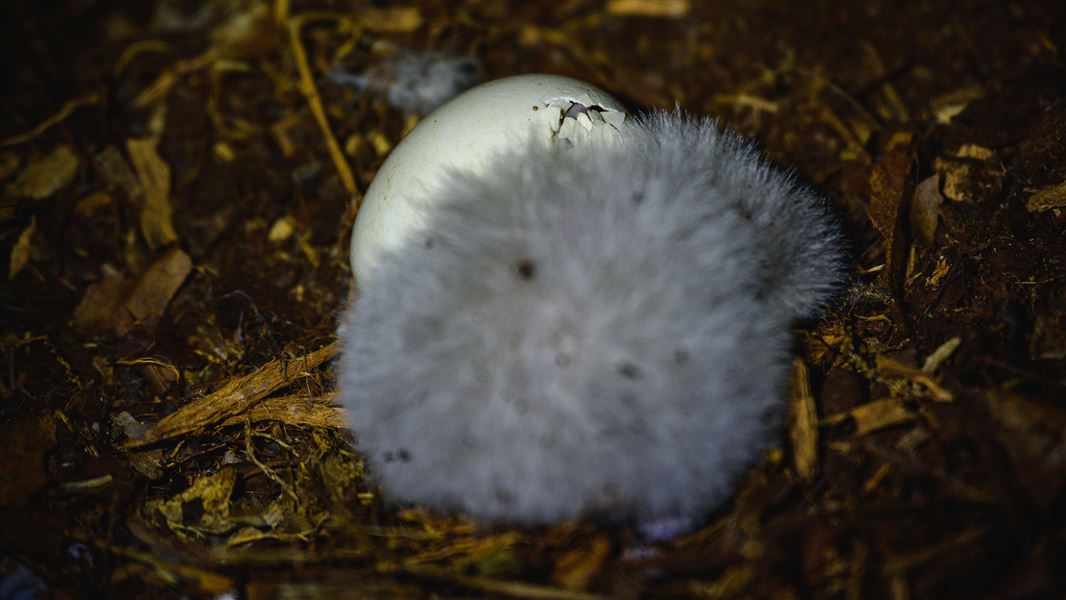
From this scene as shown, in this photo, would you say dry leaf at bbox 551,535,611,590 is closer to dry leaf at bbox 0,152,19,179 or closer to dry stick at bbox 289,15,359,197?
dry stick at bbox 289,15,359,197

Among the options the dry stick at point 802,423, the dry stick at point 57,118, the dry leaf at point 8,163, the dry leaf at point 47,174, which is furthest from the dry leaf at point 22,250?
the dry stick at point 802,423

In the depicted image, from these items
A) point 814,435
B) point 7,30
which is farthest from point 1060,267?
point 7,30

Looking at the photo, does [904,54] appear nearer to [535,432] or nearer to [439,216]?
[439,216]

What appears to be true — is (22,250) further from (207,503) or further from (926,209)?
(926,209)

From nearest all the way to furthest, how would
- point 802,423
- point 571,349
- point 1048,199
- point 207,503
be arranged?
point 571,349, point 802,423, point 207,503, point 1048,199

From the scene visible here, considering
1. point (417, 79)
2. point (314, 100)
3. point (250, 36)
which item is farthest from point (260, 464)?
point (250, 36)

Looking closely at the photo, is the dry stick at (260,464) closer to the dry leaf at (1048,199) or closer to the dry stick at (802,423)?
the dry stick at (802,423)
